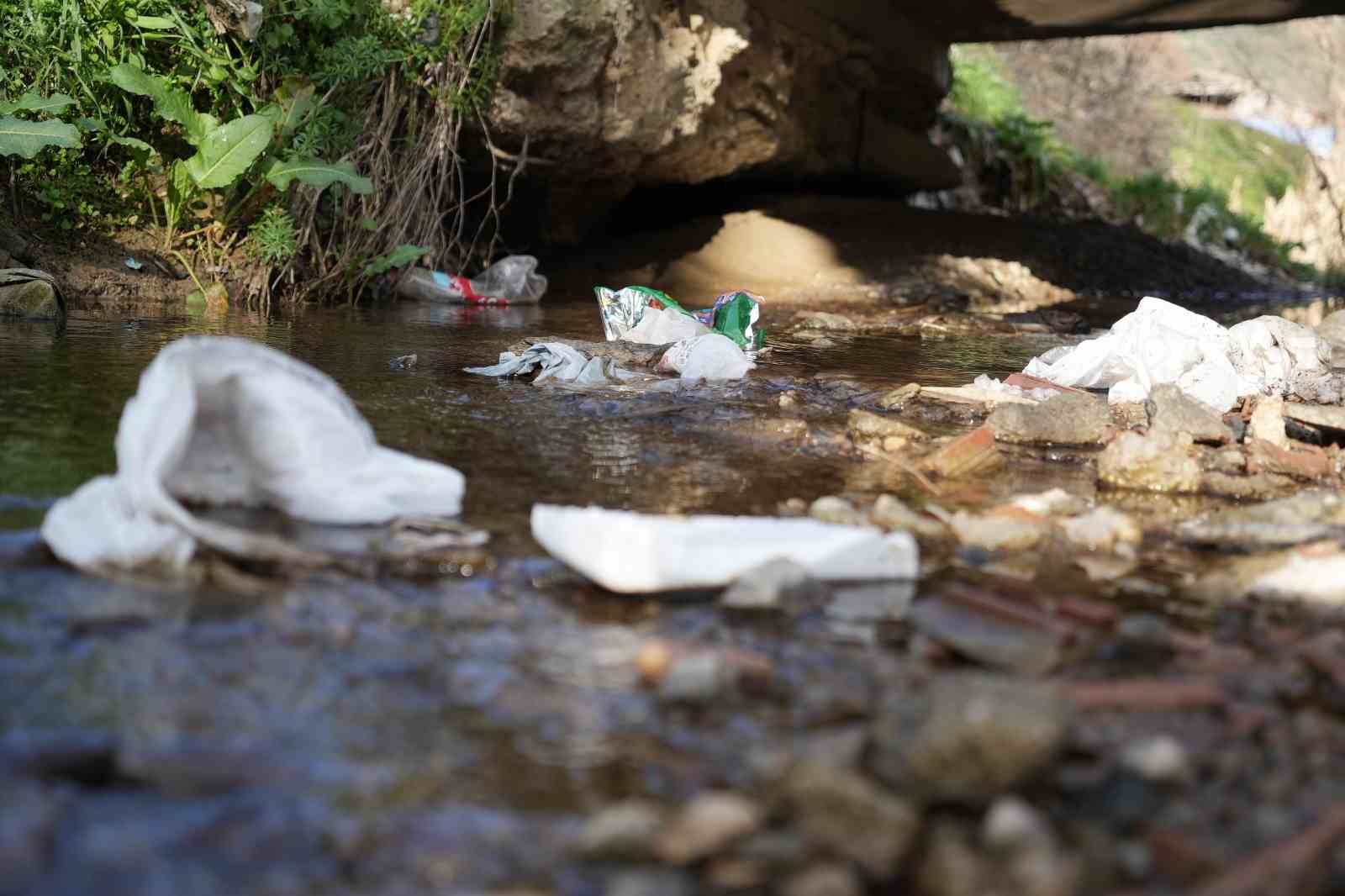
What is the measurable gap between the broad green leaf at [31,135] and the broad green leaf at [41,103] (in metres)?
0.07

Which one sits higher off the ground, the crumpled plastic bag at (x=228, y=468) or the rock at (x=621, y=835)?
the crumpled plastic bag at (x=228, y=468)

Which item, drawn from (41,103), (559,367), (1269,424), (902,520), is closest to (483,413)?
(559,367)

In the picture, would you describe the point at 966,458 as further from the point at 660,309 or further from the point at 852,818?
the point at 660,309

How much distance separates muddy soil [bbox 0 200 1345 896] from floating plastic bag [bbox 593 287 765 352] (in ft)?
6.97

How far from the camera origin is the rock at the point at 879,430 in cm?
298

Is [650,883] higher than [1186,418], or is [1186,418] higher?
[1186,418]

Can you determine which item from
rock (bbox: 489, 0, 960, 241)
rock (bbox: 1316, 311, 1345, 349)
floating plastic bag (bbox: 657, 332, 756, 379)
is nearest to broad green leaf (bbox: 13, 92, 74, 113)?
rock (bbox: 489, 0, 960, 241)

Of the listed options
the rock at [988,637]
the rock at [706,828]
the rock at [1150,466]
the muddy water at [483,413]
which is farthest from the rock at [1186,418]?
the rock at [706,828]

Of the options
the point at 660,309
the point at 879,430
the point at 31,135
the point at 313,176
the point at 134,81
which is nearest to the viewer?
the point at 879,430

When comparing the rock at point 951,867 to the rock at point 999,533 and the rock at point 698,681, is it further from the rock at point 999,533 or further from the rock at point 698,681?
the rock at point 999,533

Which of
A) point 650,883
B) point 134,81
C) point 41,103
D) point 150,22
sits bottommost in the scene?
point 650,883

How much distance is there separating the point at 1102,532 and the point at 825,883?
4.23 ft

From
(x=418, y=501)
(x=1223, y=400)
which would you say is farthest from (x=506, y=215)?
(x=418, y=501)

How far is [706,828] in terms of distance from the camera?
1.05 m
